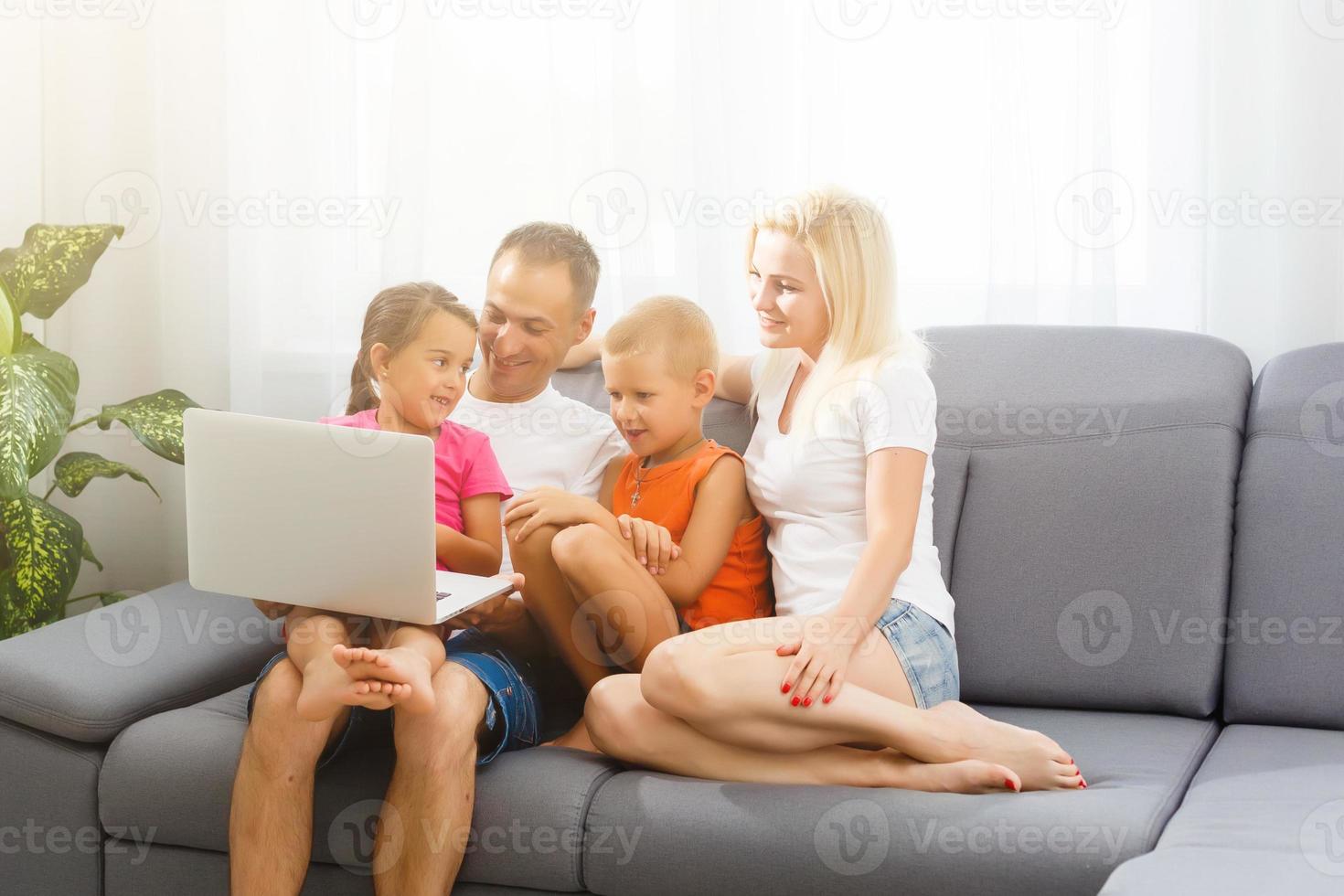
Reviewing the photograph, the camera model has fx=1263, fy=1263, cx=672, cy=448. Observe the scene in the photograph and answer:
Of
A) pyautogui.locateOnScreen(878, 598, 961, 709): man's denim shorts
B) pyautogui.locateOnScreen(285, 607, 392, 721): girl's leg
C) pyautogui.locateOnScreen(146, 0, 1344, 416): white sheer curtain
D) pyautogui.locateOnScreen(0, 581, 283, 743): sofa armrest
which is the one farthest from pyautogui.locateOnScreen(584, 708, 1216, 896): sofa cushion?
pyautogui.locateOnScreen(146, 0, 1344, 416): white sheer curtain

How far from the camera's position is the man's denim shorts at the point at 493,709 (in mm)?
1659

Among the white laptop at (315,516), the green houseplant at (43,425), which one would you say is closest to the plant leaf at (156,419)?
the green houseplant at (43,425)

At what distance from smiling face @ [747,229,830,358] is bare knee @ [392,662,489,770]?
2.25ft

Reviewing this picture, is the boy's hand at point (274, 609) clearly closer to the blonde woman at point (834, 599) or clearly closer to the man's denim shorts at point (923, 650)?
the blonde woman at point (834, 599)

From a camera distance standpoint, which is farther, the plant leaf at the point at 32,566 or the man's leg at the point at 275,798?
the plant leaf at the point at 32,566

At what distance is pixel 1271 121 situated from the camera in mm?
2119

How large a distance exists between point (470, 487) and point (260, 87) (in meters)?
1.27

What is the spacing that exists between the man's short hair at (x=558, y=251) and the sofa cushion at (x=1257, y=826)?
3.89 feet

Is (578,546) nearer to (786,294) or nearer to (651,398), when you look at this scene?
Result: (651,398)

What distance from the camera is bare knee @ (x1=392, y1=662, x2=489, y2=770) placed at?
1553 mm

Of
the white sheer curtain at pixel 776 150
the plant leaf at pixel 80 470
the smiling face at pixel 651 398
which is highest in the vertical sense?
the white sheer curtain at pixel 776 150

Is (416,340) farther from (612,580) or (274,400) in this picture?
(274,400)

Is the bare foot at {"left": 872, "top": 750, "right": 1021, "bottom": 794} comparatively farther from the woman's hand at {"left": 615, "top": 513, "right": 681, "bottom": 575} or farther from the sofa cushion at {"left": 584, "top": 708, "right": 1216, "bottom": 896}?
the woman's hand at {"left": 615, "top": 513, "right": 681, "bottom": 575}

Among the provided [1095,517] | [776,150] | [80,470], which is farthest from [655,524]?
[80,470]
